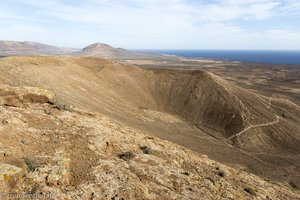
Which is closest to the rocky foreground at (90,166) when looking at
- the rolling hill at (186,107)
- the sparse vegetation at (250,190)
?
the sparse vegetation at (250,190)

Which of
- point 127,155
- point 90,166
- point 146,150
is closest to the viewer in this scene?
point 90,166

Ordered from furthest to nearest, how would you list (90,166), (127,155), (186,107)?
(186,107) → (127,155) → (90,166)

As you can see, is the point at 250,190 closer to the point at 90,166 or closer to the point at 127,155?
the point at 127,155

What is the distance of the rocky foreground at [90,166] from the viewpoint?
11.4m

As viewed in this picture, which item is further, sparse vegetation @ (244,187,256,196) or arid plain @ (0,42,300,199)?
sparse vegetation @ (244,187,256,196)

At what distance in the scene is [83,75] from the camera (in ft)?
183

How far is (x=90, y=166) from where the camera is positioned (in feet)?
44.2

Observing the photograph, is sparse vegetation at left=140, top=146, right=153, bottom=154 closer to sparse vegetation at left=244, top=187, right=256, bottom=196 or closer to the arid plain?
the arid plain

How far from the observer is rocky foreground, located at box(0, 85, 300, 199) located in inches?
450

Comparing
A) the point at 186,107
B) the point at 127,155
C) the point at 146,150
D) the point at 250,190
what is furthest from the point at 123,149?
the point at 186,107

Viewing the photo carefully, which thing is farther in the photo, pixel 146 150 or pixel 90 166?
pixel 146 150

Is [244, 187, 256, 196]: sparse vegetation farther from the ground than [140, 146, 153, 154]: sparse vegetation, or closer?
closer

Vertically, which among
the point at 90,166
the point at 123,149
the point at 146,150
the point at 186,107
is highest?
the point at 90,166

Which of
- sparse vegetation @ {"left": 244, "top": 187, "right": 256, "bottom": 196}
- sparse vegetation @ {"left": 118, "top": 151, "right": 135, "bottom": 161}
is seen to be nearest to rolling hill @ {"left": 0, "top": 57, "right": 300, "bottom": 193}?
sparse vegetation @ {"left": 244, "top": 187, "right": 256, "bottom": 196}
